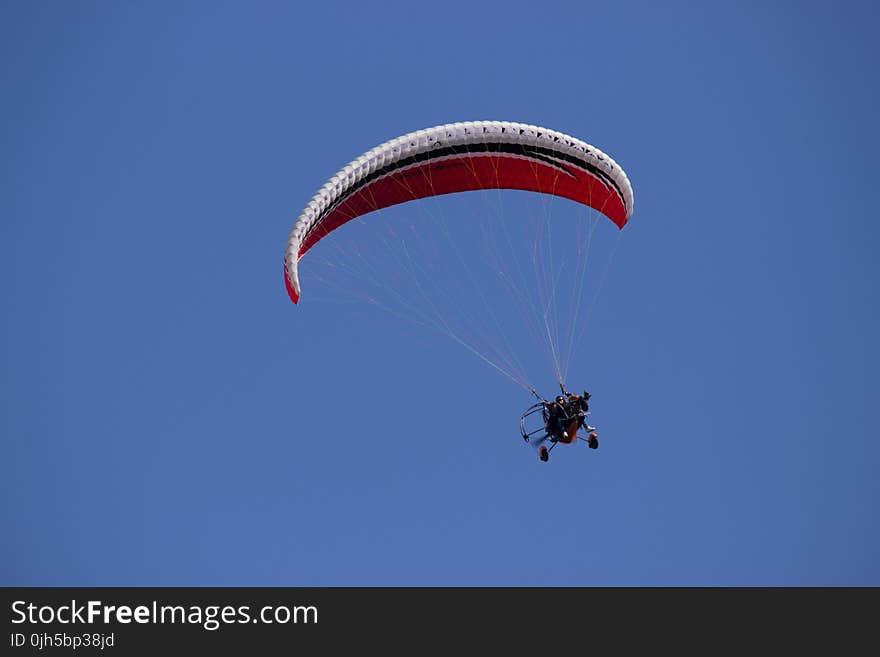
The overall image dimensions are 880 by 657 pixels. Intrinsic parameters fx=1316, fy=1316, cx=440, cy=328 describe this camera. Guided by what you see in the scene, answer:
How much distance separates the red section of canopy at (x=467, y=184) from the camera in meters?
25.8

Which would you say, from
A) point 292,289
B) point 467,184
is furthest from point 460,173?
point 292,289

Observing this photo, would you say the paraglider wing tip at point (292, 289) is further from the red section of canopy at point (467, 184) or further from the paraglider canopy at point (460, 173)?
the red section of canopy at point (467, 184)

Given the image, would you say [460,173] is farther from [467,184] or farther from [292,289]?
[292,289]

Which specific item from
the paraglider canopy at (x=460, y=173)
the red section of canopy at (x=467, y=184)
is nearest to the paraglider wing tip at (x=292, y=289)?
the paraglider canopy at (x=460, y=173)

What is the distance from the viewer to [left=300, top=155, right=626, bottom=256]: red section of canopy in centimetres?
2578

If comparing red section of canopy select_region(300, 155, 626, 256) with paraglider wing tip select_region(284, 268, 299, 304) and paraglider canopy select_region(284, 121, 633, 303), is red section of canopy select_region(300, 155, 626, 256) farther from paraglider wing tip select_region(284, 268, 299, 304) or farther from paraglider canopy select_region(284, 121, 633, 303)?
paraglider wing tip select_region(284, 268, 299, 304)

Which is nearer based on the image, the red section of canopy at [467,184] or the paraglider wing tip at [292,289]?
the paraglider wing tip at [292,289]

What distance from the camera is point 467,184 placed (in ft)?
88.2
